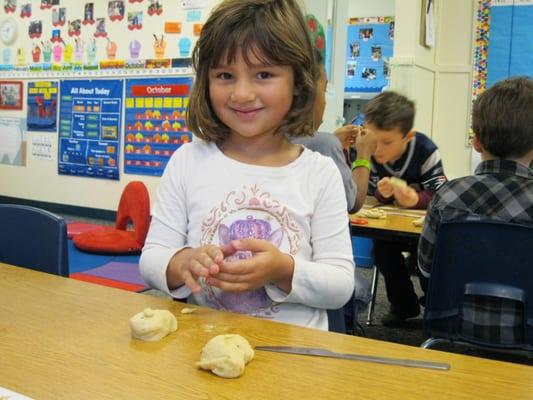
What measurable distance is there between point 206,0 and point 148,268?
4.01 meters

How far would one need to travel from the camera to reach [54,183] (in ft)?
18.5

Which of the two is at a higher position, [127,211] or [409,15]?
[409,15]

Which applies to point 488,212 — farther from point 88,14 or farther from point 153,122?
point 88,14

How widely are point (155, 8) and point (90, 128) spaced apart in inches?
53.6

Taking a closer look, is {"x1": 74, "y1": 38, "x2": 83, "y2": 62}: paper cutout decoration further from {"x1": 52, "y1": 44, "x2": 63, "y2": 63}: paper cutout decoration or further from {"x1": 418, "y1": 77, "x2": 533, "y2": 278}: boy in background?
{"x1": 418, "y1": 77, "x2": 533, "y2": 278}: boy in background

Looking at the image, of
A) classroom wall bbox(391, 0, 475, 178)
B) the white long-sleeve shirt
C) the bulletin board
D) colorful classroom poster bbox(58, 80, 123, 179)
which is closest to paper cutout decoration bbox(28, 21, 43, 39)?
colorful classroom poster bbox(58, 80, 123, 179)

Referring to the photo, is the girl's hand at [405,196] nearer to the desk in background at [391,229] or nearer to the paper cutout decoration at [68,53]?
the desk in background at [391,229]

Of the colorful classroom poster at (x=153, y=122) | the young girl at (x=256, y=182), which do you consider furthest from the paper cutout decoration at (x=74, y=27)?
the young girl at (x=256, y=182)

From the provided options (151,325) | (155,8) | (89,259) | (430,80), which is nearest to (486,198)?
(151,325)

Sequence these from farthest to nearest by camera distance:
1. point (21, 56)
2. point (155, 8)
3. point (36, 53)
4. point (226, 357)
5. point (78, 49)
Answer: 1. point (21, 56)
2. point (36, 53)
3. point (78, 49)
4. point (155, 8)
5. point (226, 357)

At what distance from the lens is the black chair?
1304 millimetres

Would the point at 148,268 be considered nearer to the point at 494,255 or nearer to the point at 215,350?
the point at 215,350

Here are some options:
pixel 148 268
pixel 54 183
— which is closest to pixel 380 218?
pixel 148 268

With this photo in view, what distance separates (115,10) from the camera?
5043 mm
